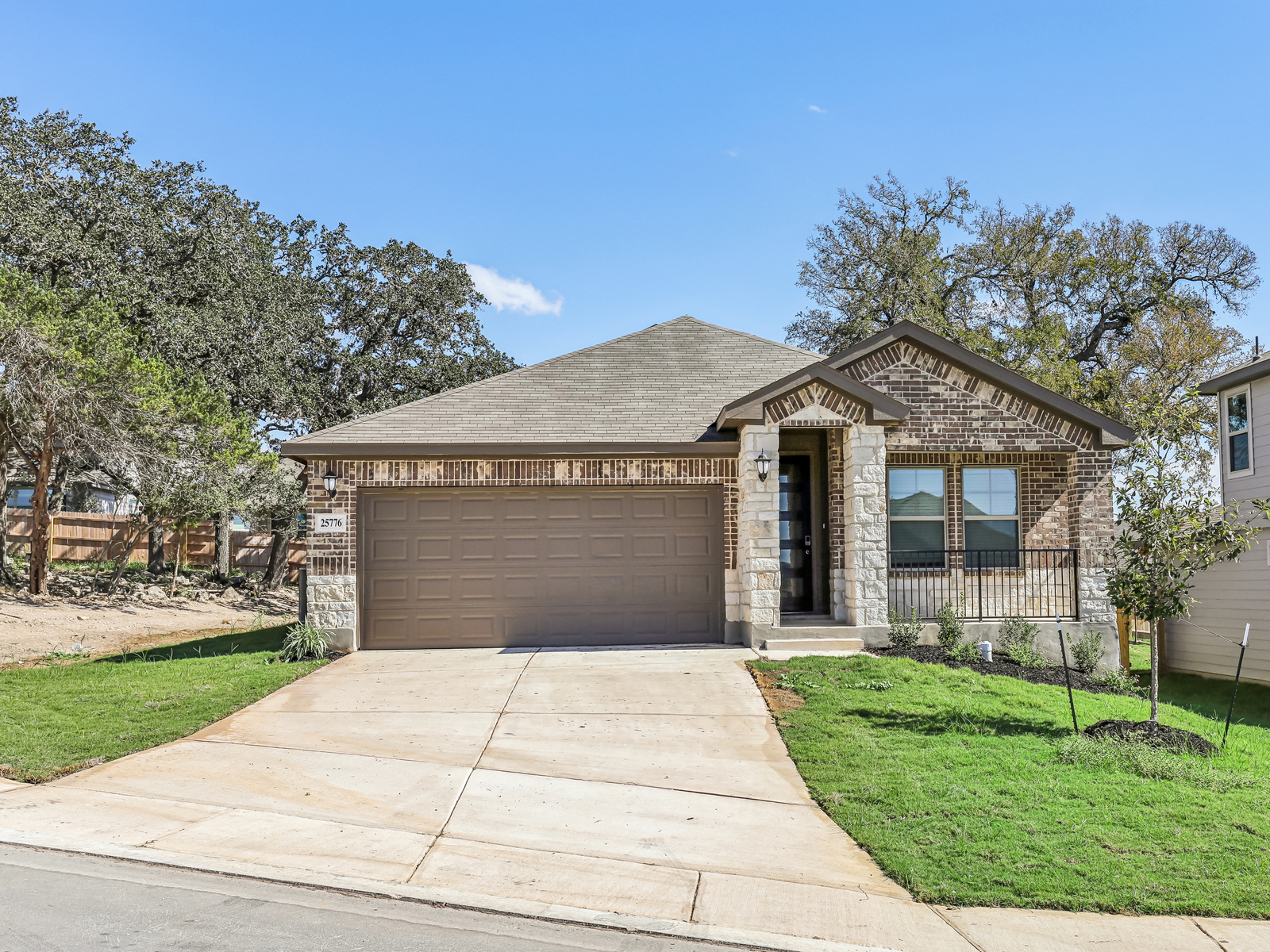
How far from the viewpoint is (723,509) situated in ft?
44.3

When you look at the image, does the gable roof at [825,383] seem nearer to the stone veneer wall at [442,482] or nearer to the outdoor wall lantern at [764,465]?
the outdoor wall lantern at [764,465]

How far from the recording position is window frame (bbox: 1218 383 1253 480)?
1695cm

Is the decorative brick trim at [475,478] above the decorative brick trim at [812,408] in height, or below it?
below

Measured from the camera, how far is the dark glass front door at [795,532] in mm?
14359

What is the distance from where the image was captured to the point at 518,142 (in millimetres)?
17875

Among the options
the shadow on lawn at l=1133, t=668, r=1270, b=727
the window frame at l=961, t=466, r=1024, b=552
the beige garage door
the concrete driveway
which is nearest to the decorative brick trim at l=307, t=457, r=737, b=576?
the beige garage door

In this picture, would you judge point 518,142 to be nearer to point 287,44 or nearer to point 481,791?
point 287,44

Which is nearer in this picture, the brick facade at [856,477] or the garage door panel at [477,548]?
the brick facade at [856,477]

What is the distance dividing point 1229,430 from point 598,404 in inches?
487

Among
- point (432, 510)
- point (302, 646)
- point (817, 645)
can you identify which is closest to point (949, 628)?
point (817, 645)

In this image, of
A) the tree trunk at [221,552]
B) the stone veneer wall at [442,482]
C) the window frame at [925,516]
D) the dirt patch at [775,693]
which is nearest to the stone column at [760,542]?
the stone veneer wall at [442,482]

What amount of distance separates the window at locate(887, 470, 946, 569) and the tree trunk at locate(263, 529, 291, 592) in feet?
64.8

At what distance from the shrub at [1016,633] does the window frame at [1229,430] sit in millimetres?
7180

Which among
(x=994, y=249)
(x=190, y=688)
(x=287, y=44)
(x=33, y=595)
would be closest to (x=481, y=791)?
(x=190, y=688)
